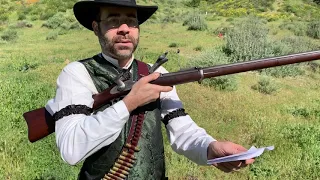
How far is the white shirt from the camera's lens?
198cm

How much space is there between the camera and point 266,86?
11.3 meters

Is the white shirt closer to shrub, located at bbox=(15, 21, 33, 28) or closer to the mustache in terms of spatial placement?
the mustache

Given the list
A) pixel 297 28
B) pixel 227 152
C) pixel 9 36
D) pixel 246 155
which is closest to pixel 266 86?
pixel 227 152

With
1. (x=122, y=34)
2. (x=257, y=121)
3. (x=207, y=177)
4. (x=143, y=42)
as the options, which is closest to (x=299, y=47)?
(x=143, y=42)

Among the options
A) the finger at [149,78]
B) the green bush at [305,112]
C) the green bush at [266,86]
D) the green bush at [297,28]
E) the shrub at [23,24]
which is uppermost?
the finger at [149,78]

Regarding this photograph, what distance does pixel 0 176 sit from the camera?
16.8ft

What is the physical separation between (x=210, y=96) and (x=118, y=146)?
7825 millimetres

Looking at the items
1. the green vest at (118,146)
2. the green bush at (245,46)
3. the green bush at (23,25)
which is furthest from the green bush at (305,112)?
the green bush at (23,25)

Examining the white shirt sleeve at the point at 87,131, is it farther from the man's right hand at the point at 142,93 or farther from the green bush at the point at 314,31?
the green bush at the point at 314,31

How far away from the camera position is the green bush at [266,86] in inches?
444

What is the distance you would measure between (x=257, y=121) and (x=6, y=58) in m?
11.0

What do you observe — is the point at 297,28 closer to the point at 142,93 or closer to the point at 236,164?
the point at 236,164

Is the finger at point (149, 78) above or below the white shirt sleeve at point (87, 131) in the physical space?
above

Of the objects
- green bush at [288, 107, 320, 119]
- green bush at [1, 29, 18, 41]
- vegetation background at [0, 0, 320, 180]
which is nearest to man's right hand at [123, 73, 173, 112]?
vegetation background at [0, 0, 320, 180]
